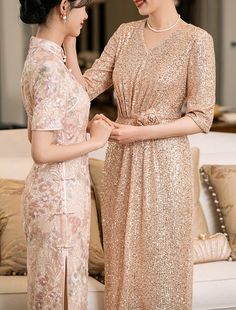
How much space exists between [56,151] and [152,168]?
1.84 ft

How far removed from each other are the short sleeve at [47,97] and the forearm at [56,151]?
6 centimetres

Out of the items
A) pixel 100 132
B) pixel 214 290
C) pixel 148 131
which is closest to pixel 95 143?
pixel 100 132

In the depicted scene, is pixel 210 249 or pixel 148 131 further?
pixel 210 249

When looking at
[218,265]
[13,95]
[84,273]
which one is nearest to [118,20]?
[13,95]

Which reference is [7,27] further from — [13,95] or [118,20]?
[118,20]

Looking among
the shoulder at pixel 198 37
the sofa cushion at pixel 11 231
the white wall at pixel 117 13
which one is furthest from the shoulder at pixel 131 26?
the white wall at pixel 117 13

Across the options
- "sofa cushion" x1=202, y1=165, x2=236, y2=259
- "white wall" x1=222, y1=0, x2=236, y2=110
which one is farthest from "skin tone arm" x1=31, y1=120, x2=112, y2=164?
"white wall" x1=222, y1=0, x2=236, y2=110

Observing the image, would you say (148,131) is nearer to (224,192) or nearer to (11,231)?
(11,231)

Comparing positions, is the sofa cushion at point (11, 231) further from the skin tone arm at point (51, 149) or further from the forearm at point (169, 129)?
the skin tone arm at point (51, 149)

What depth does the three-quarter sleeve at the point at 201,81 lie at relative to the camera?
10.4 ft

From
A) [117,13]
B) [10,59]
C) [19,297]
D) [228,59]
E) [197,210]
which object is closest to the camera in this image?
[19,297]

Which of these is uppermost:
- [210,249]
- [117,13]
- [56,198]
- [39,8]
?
[117,13]

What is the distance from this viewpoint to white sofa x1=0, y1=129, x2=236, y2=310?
3625 mm

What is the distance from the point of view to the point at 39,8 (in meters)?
2.88
